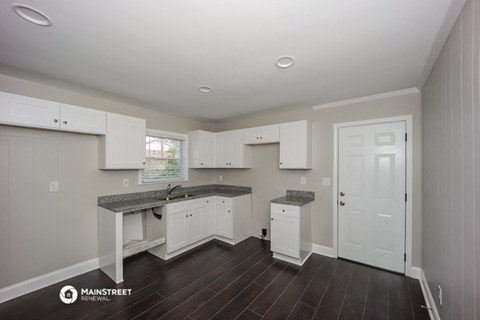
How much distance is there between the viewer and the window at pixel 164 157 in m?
3.44

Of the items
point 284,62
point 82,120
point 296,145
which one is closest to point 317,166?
point 296,145

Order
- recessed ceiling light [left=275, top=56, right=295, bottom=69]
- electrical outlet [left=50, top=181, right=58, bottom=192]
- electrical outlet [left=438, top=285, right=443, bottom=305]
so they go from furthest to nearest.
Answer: electrical outlet [left=50, top=181, right=58, bottom=192]
recessed ceiling light [left=275, top=56, right=295, bottom=69]
electrical outlet [left=438, top=285, right=443, bottom=305]

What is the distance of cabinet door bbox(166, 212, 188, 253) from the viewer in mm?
3006

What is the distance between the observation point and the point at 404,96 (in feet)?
8.44

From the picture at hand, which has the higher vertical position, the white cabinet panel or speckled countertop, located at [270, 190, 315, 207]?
speckled countertop, located at [270, 190, 315, 207]

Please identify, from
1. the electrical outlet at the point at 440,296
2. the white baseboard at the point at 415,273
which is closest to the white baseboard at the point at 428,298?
the white baseboard at the point at 415,273

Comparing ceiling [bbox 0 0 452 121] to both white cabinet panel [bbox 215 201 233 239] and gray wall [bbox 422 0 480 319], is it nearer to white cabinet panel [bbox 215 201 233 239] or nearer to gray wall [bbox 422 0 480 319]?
gray wall [bbox 422 0 480 319]

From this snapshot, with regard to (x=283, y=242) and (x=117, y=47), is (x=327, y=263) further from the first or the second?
(x=117, y=47)

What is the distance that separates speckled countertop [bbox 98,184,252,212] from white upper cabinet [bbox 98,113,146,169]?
20.7 inches

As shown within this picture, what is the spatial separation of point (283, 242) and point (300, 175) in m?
1.15

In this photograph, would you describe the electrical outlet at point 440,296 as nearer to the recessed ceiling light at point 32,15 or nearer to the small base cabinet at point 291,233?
the small base cabinet at point 291,233

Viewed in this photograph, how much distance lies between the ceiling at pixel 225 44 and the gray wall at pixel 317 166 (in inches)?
14.0

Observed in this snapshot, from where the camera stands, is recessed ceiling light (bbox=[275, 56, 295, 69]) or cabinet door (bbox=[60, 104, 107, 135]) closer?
recessed ceiling light (bbox=[275, 56, 295, 69])

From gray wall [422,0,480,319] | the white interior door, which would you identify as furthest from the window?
gray wall [422,0,480,319]
